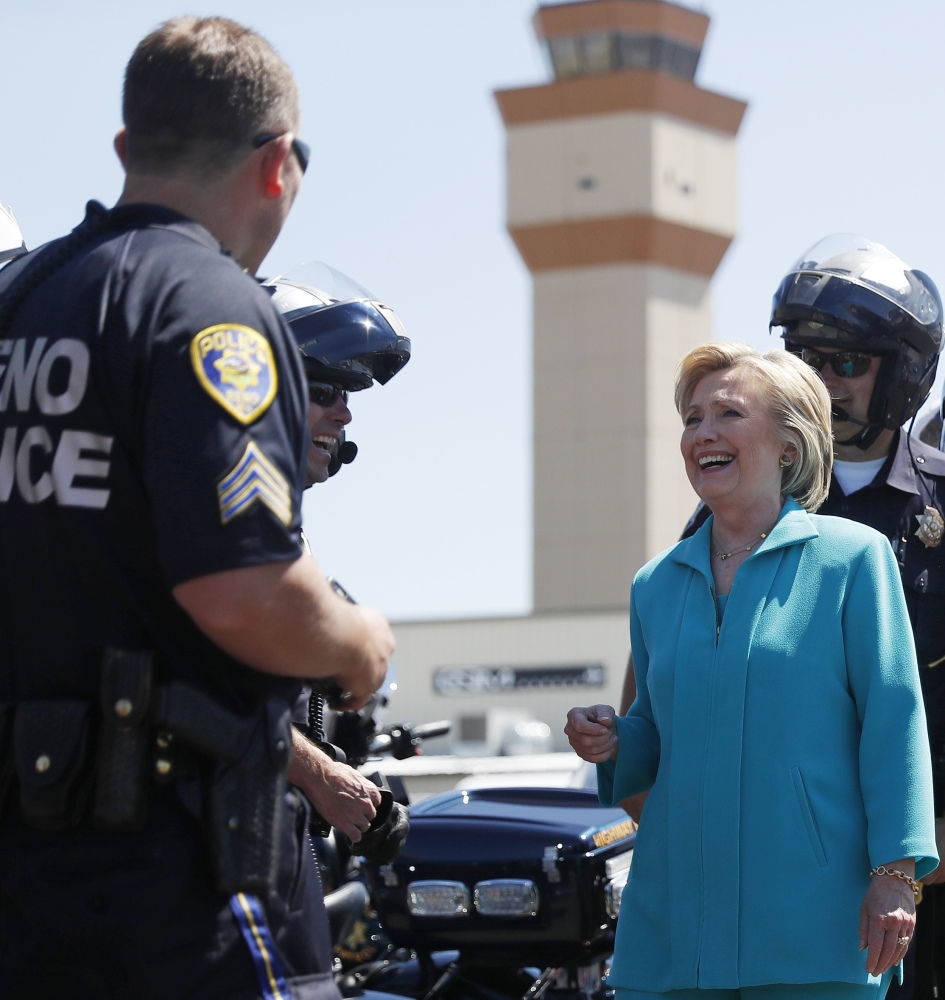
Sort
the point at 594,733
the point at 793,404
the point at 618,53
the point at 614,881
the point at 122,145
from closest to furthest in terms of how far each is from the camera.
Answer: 1. the point at 122,145
2. the point at 594,733
3. the point at 793,404
4. the point at 614,881
5. the point at 618,53

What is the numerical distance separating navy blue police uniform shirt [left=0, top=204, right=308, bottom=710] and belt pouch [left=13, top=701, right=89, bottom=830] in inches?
1.5

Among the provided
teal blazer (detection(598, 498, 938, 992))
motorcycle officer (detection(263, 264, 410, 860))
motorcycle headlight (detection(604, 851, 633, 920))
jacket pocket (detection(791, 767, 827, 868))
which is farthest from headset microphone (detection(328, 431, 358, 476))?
jacket pocket (detection(791, 767, 827, 868))

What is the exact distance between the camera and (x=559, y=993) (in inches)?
141

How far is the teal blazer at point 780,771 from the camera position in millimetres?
2643

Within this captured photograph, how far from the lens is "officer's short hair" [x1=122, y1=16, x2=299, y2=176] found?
1.90 meters

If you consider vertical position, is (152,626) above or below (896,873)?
above

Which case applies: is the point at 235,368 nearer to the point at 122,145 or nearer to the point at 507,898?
the point at 122,145

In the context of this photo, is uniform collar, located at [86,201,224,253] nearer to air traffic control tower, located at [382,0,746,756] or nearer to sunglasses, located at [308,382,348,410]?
sunglasses, located at [308,382,348,410]

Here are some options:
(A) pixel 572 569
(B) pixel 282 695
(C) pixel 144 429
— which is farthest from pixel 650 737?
(A) pixel 572 569

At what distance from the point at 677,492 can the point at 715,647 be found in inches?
1403

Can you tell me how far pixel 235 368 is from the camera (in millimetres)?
1748

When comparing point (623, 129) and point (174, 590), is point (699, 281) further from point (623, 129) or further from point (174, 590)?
point (174, 590)

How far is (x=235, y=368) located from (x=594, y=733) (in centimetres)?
142


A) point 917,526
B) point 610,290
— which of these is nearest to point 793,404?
point 917,526
